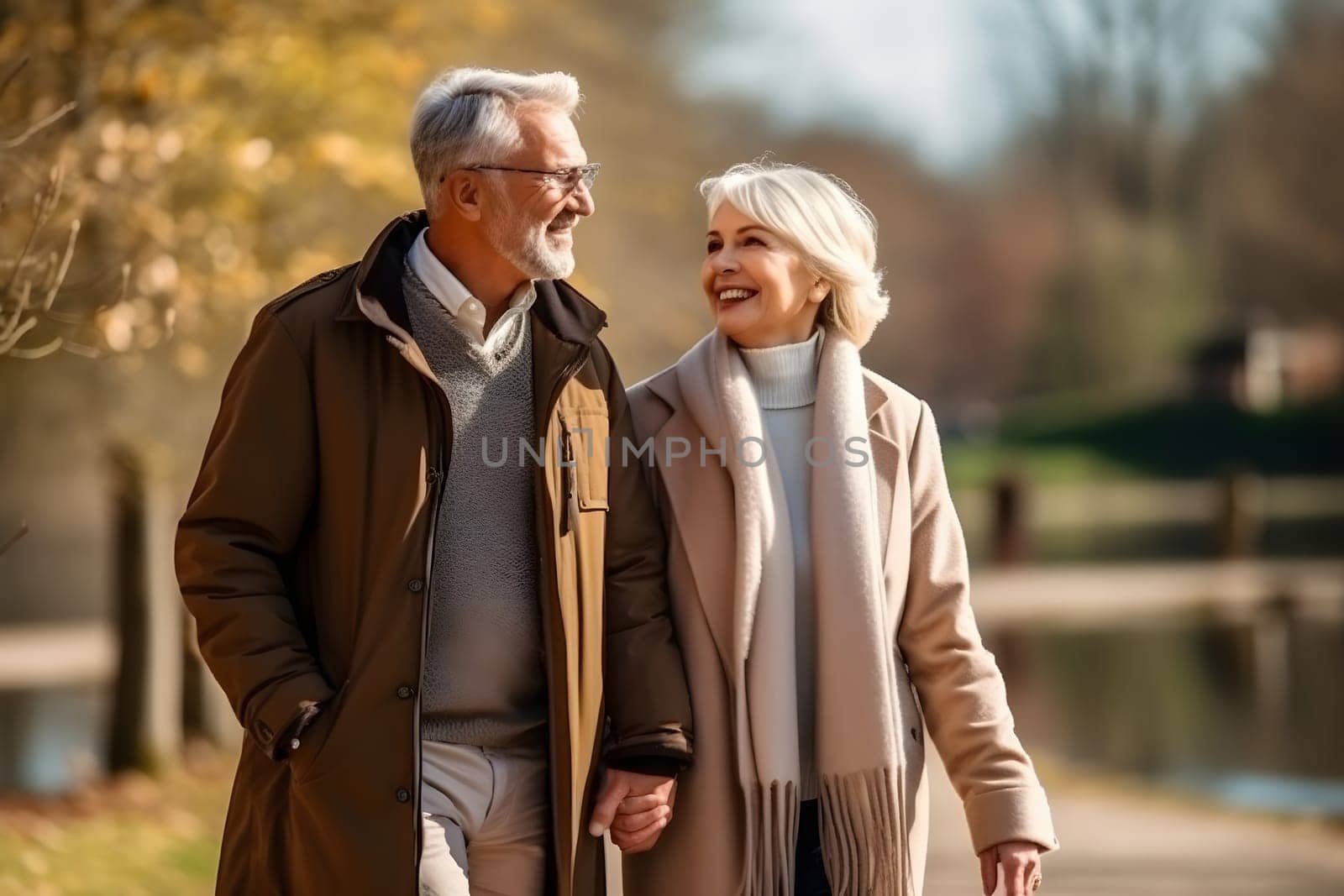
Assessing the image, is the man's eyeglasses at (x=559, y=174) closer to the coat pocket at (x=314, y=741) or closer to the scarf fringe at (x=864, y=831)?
the coat pocket at (x=314, y=741)

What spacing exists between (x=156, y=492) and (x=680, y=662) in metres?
8.18

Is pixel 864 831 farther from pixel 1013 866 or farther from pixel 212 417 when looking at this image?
pixel 212 417

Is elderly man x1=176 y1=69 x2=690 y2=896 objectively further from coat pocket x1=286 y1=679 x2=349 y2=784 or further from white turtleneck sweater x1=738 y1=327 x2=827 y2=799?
white turtleneck sweater x1=738 y1=327 x2=827 y2=799

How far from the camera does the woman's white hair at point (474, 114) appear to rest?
336cm

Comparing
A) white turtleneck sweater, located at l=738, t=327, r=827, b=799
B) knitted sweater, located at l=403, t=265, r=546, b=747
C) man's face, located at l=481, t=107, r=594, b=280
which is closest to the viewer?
knitted sweater, located at l=403, t=265, r=546, b=747

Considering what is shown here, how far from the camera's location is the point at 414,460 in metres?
3.20

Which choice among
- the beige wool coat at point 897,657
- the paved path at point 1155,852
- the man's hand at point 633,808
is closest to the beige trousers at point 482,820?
the man's hand at point 633,808

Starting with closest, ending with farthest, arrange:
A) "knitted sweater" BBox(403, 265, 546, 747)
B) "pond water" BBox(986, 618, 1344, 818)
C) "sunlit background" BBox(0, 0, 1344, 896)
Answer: "knitted sweater" BBox(403, 265, 546, 747) < "sunlit background" BBox(0, 0, 1344, 896) < "pond water" BBox(986, 618, 1344, 818)

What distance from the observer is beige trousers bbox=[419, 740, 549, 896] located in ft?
10.4

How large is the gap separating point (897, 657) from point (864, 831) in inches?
14.5

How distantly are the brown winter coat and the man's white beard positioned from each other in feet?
0.43

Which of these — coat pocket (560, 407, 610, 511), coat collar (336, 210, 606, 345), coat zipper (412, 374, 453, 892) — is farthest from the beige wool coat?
coat zipper (412, 374, 453, 892)

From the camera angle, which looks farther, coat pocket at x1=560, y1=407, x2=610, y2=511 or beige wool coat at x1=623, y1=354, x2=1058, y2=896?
beige wool coat at x1=623, y1=354, x2=1058, y2=896

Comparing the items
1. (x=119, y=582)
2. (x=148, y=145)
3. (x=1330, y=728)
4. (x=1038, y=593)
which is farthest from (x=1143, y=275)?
(x=148, y=145)
